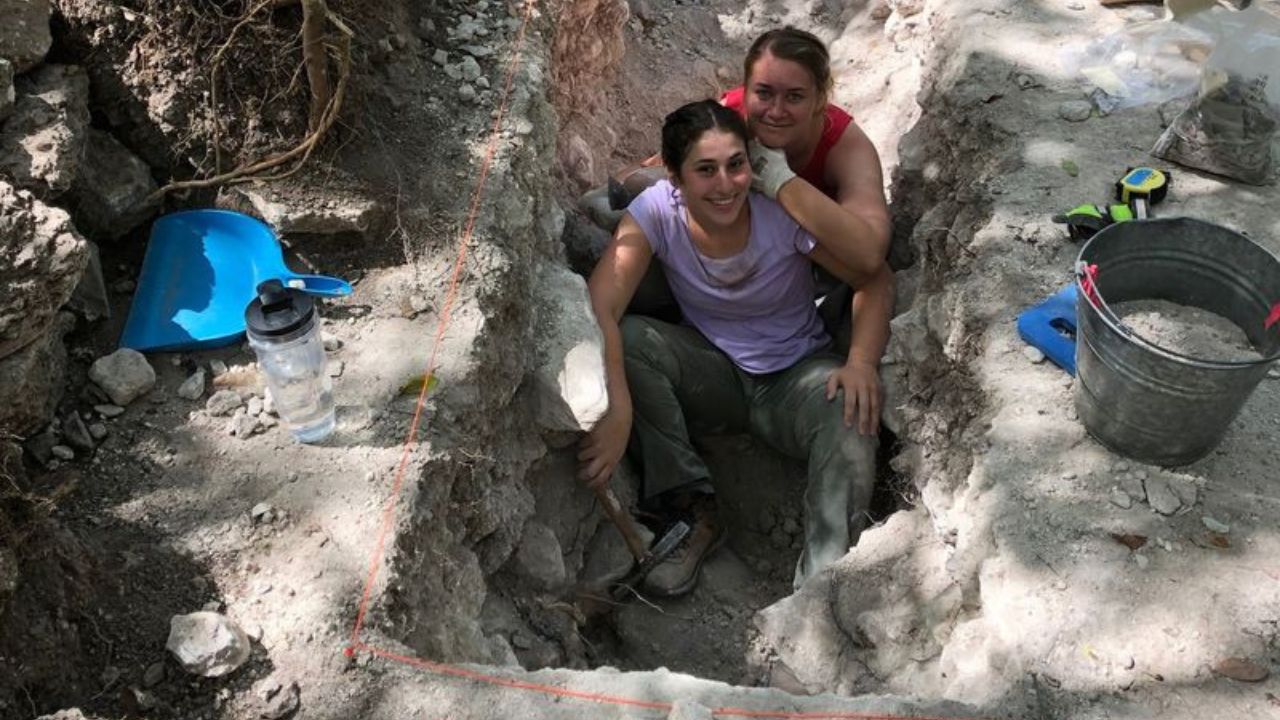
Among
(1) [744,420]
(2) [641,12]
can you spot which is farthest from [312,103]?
(2) [641,12]

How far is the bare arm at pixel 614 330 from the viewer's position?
3465 mm

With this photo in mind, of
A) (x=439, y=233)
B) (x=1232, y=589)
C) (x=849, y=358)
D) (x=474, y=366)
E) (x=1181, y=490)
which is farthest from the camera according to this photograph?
(x=849, y=358)

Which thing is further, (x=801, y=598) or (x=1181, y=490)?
(x=801, y=598)

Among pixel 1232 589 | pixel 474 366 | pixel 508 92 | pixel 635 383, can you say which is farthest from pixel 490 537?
pixel 1232 589

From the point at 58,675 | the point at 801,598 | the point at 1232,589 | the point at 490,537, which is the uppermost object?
the point at 58,675

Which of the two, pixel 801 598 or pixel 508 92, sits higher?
pixel 508 92

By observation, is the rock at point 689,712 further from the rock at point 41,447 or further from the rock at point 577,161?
the rock at point 577,161

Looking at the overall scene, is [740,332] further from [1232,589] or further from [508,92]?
[1232,589]

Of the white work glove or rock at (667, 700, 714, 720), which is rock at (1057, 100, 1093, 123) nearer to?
the white work glove

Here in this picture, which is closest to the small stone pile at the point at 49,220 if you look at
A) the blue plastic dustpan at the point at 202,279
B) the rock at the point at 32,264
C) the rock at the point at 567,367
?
the rock at the point at 32,264

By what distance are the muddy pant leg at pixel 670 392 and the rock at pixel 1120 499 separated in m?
1.48

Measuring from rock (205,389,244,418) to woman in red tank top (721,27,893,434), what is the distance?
73.8 inches

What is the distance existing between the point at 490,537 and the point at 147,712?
1105mm

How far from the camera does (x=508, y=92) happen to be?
3.83m
